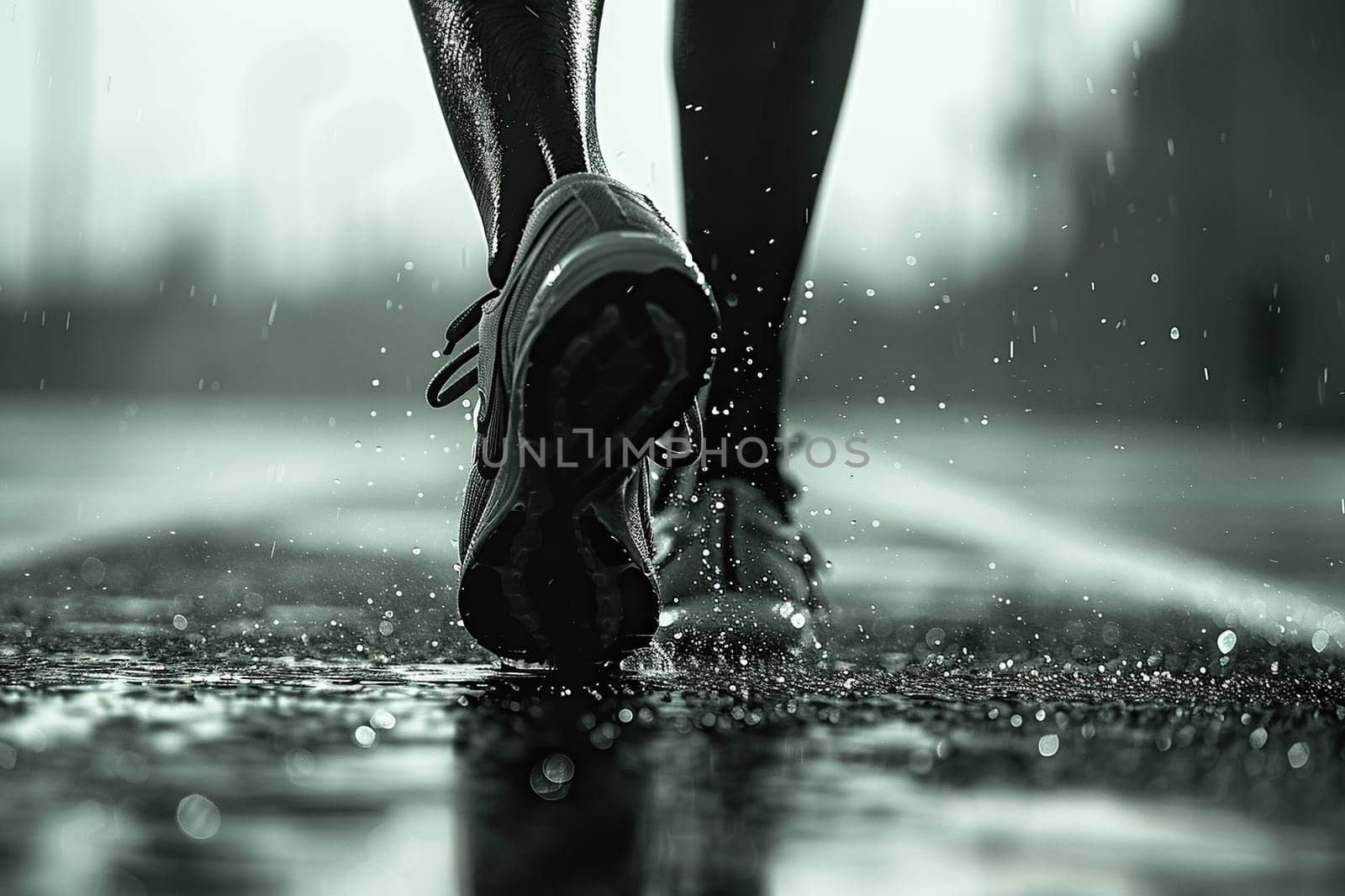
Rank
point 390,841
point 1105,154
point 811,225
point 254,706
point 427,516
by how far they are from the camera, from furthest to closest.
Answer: point 1105,154
point 427,516
point 811,225
point 254,706
point 390,841

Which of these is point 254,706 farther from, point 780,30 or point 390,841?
point 780,30

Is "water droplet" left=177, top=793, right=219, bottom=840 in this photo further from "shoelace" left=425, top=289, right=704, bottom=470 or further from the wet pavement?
"shoelace" left=425, top=289, right=704, bottom=470

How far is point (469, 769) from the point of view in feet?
1.80

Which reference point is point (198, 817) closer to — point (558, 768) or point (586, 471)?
point (558, 768)

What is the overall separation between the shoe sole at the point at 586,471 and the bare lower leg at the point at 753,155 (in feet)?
0.96

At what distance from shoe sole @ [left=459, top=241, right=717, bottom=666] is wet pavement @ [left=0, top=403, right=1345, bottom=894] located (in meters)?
0.03

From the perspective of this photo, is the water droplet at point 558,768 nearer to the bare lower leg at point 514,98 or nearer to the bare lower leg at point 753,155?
the bare lower leg at point 514,98

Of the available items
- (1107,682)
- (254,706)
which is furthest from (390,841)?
(1107,682)

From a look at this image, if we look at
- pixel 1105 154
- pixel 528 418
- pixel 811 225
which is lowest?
pixel 528 418

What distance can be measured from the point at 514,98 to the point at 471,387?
203mm

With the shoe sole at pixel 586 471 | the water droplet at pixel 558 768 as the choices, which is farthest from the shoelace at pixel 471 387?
the water droplet at pixel 558 768

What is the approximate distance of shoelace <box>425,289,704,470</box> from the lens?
0.94 m

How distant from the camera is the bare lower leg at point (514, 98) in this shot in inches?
33.4

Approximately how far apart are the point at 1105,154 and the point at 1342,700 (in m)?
10.5
